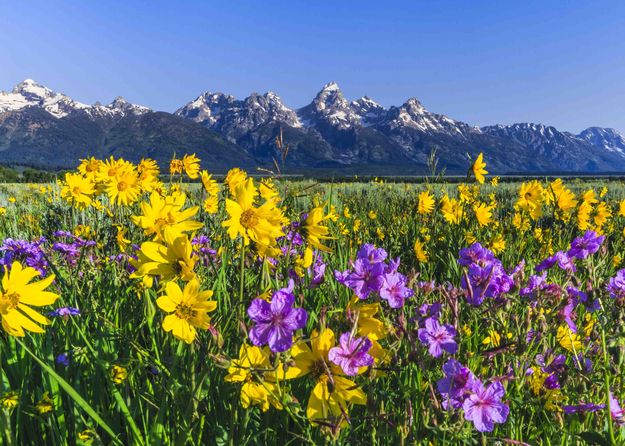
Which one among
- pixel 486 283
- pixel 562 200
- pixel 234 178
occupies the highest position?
pixel 234 178

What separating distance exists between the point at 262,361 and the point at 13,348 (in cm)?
130

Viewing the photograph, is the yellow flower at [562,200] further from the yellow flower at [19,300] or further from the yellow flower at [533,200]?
the yellow flower at [19,300]

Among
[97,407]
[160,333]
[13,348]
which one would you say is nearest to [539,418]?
[160,333]

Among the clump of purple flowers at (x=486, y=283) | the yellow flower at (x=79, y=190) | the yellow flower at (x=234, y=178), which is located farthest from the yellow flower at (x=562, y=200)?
the yellow flower at (x=79, y=190)

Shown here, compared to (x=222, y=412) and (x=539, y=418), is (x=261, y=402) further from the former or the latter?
(x=539, y=418)

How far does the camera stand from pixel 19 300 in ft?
3.83

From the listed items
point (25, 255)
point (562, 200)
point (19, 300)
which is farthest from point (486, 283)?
point (562, 200)

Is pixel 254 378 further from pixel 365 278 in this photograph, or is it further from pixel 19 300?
pixel 19 300

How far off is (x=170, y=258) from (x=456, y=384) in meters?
0.75

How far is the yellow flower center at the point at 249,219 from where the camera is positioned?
4.41 ft

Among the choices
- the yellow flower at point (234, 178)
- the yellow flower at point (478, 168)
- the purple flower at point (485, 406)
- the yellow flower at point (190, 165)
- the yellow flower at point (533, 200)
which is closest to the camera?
the purple flower at point (485, 406)

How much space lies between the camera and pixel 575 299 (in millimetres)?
1532

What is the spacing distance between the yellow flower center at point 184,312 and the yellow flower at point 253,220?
0.89 ft

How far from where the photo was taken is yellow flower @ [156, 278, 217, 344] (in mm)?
1062
